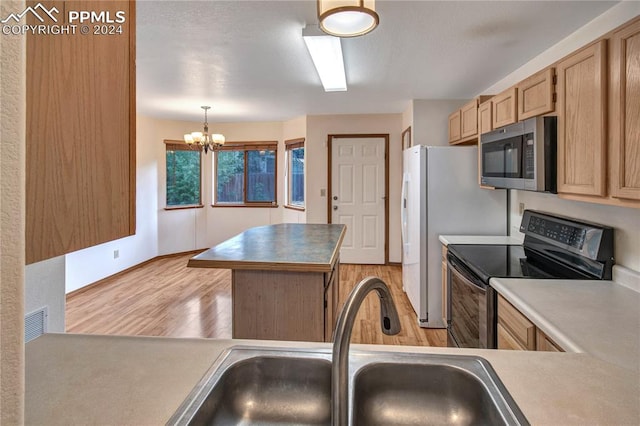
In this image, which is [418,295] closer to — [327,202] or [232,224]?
[327,202]

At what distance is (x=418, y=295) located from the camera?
3418mm

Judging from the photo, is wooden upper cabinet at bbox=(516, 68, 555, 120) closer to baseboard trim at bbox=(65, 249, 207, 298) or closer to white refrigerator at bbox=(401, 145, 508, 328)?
white refrigerator at bbox=(401, 145, 508, 328)

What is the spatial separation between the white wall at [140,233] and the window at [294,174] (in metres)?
2.15

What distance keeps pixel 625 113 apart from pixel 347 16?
1.19 metres

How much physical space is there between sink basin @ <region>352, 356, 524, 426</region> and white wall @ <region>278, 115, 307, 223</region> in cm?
486

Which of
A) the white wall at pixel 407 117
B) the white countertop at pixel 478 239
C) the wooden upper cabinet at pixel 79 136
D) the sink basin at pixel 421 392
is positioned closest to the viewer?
the wooden upper cabinet at pixel 79 136

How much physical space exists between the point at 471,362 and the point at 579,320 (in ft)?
2.11

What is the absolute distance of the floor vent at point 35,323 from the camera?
1731mm

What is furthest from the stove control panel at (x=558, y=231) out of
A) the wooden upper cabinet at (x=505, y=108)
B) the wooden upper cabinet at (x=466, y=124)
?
the wooden upper cabinet at (x=466, y=124)

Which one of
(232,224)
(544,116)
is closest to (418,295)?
(544,116)

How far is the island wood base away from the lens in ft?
6.52

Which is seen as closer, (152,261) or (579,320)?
(579,320)

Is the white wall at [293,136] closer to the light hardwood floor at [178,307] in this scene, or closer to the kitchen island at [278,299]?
the light hardwood floor at [178,307]

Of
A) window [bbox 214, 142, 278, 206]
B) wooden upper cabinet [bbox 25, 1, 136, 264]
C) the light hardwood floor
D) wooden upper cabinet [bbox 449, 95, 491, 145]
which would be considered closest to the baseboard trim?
the light hardwood floor
